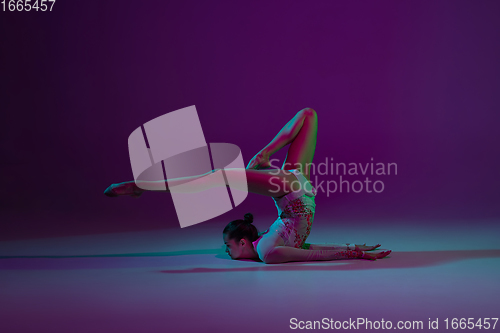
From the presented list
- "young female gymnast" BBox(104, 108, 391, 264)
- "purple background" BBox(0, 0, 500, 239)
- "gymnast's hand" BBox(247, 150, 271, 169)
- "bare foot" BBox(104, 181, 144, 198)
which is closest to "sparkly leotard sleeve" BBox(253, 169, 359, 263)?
"young female gymnast" BBox(104, 108, 391, 264)

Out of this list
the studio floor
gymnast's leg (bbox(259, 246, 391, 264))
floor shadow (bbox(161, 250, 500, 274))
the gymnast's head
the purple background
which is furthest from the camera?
the purple background

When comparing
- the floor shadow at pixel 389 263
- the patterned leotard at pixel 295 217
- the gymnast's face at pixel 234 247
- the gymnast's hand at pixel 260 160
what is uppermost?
the gymnast's hand at pixel 260 160

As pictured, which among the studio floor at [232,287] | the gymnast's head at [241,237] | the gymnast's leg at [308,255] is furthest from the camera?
the gymnast's head at [241,237]

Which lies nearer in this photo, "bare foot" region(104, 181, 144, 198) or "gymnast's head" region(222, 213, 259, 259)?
"bare foot" region(104, 181, 144, 198)

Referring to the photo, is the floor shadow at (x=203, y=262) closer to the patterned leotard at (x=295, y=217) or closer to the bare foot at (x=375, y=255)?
the bare foot at (x=375, y=255)

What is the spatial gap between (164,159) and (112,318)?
146 inches

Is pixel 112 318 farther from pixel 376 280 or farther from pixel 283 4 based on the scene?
pixel 283 4

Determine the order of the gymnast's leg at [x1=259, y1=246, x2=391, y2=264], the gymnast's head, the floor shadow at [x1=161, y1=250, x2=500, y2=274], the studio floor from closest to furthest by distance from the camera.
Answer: the studio floor, the floor shadow at [x1=161, y1=250, x2=500, y2=274], the gymnast's leg at [x1=259, y1=246, x2=391, y2=264], the gymnast's head

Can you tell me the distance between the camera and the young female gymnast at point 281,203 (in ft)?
10.1

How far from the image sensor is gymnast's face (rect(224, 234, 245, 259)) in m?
3.21

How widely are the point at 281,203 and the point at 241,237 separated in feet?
1.15

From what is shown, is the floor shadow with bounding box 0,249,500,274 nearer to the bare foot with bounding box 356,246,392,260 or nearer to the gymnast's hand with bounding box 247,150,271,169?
the bare foot with bounding box 356,246,392,260

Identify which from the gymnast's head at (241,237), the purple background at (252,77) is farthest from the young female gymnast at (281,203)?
the purple background at (252,77)

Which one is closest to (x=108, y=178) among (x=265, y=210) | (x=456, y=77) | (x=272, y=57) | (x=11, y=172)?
(x=11, y=172)
